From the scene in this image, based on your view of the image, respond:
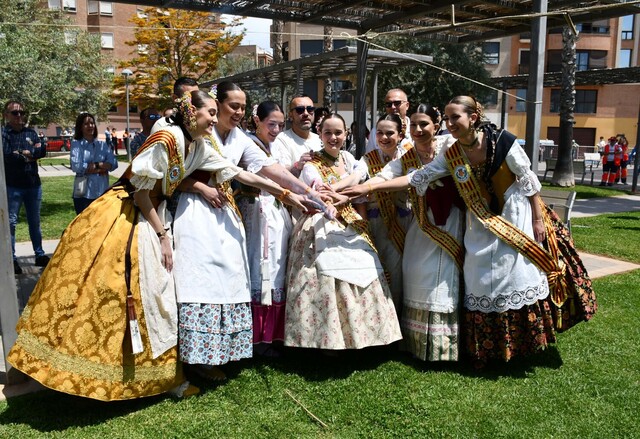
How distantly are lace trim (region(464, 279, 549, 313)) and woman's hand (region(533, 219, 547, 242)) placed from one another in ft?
0.99

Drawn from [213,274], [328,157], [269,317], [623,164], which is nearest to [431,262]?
[328,157]

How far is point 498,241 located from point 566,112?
44.0ft

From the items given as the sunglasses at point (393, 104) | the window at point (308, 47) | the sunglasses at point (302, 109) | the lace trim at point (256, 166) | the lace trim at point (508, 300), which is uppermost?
the window at point (308, 47)

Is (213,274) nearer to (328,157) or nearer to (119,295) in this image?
(119,295)

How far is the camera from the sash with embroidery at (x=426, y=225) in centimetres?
397

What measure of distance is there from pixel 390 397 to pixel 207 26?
2395 cm

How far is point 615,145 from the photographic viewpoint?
16.6 meters

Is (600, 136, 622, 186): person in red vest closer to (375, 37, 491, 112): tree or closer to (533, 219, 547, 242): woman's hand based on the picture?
(375, 37, 491, 112): tree

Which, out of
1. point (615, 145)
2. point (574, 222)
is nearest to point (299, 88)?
point (574, 222)

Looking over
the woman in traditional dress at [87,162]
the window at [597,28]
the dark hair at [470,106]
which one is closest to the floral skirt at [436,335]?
the dark hair at [470,106]

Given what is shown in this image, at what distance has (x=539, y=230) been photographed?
155 inches

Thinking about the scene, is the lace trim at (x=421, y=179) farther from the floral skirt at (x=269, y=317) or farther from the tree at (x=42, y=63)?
the tree at (x=42, y=63)

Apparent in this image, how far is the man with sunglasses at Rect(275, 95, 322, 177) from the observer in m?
4.56

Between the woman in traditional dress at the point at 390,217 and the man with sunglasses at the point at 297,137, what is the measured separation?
57 centimetres
